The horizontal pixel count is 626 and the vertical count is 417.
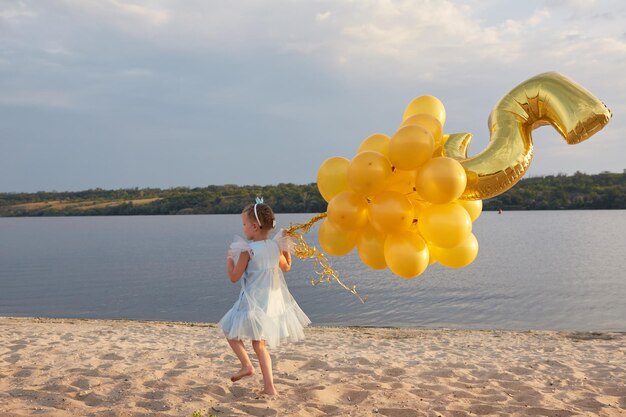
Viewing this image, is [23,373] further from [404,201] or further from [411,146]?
[411,146]

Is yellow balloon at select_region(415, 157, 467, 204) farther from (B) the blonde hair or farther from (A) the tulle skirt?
(A) the tulle skirt

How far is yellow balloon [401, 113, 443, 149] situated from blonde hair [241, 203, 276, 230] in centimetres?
146

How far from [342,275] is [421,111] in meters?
23.6

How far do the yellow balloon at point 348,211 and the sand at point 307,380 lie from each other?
1.69 metres

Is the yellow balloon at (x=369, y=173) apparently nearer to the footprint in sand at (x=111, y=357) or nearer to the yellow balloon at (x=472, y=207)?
the yellow balloon at (x=472, y=207)

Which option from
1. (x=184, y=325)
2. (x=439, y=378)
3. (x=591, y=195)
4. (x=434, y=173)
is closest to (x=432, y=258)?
(x=434, y=173)

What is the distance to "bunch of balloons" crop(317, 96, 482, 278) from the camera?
13.2 ft

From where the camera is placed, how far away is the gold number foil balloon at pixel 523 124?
3906 millimetres

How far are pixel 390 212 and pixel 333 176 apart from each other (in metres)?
0.69

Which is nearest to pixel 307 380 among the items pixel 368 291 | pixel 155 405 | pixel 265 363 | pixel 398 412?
pixel 265 363

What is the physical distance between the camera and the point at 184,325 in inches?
535

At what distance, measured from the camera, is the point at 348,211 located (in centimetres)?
429

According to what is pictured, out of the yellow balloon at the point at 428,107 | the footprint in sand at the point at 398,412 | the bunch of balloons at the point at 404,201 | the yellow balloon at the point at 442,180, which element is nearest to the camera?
the yellow balloon at the point at 442,180

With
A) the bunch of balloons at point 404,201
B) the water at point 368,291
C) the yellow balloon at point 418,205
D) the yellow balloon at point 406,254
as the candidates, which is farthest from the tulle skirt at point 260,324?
the water at point 368,291
